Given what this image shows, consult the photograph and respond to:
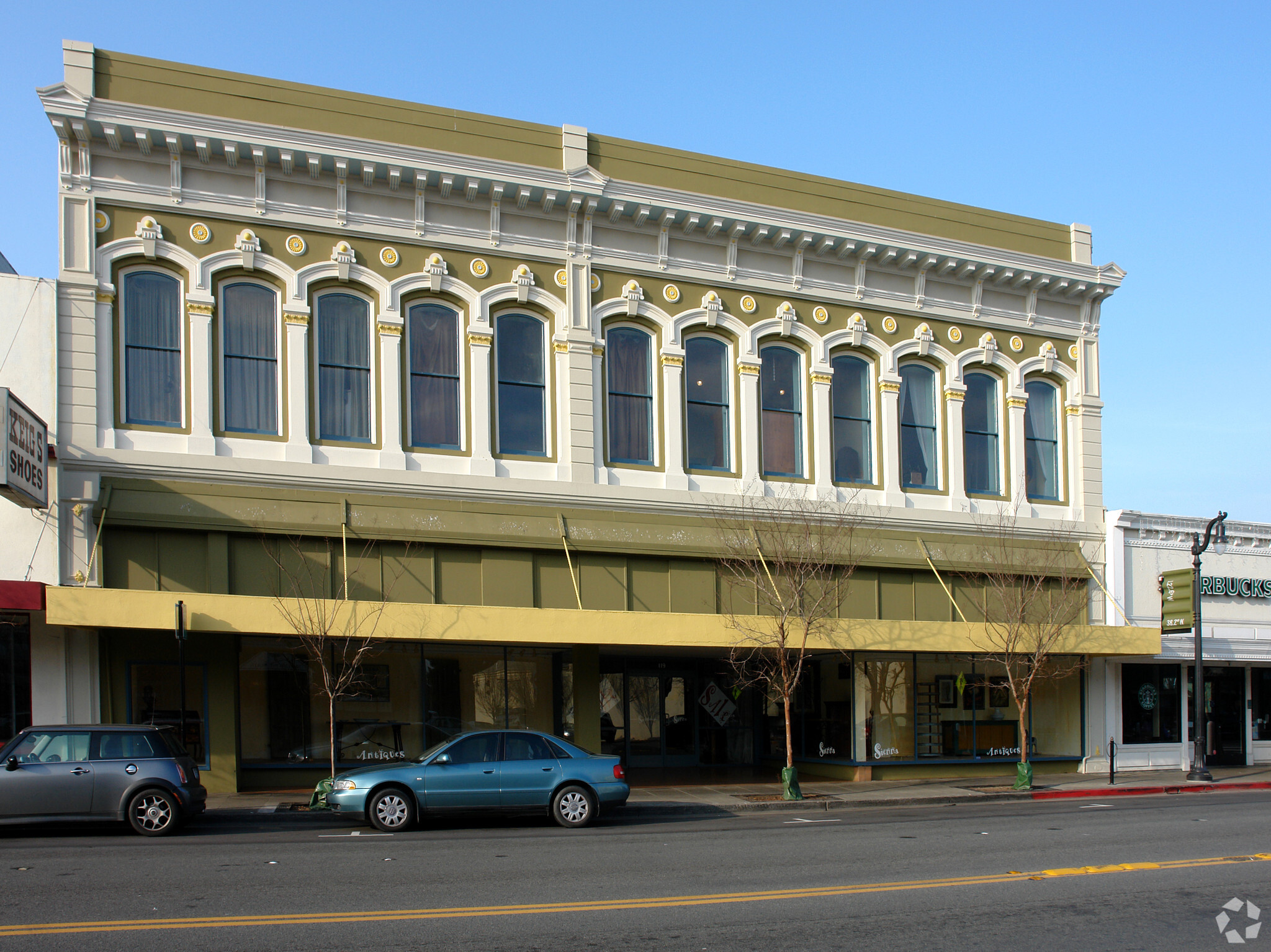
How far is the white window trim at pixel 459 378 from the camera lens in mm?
20781

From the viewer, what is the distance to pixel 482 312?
21.3 metres

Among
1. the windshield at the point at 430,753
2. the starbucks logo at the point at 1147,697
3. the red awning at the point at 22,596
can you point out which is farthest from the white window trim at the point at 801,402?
the red awning at the point at 22,596

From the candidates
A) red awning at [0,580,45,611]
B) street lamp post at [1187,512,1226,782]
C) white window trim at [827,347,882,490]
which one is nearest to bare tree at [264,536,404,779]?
red awning at [0,580,45,611]

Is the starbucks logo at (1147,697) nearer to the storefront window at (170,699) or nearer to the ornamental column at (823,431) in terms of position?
the ornamental column at (823,431)

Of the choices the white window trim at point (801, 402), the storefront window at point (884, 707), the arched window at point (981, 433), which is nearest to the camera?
the storefront window at point (884, 707)

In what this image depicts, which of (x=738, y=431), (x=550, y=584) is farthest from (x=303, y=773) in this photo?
(x=738, y=431)

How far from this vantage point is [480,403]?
69.2 feet

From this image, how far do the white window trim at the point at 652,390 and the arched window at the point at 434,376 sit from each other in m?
3.00

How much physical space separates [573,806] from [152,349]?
422 inches

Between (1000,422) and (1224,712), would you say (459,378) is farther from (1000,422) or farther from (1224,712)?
(1224,712)

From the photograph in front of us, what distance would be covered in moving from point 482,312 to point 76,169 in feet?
23.7

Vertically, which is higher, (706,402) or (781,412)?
(706,402)

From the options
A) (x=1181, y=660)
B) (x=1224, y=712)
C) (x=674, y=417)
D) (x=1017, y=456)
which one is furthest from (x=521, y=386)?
(x=1224, y=712)

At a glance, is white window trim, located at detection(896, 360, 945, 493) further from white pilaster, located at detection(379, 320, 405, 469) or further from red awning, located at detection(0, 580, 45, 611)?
red awning, located at detection(0, 580, 45, 611)
